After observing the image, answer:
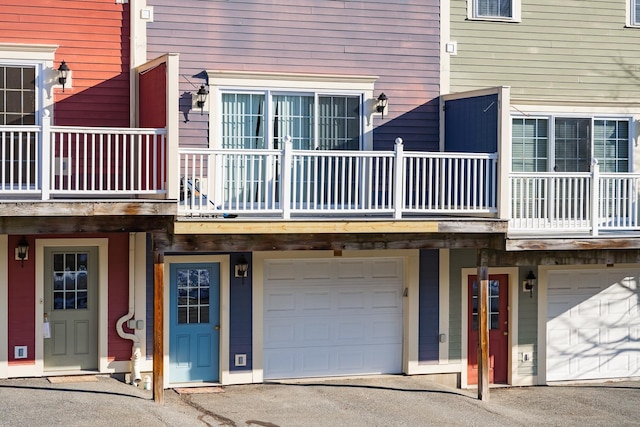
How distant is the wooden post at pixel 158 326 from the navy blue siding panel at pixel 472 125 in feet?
17.7

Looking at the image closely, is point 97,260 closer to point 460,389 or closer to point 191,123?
point 191,123

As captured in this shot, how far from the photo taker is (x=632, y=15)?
1817cm

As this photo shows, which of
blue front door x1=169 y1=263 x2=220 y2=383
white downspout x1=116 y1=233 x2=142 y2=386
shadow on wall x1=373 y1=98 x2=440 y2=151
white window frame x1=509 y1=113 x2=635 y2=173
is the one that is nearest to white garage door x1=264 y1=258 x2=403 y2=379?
blue front door x1=169 y1=263 x2=220 y2=383

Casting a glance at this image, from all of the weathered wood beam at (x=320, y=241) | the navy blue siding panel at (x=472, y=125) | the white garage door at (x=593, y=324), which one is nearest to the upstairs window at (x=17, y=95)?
the weathered wood beam at (x=320, y=241)

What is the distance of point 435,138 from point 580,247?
321 centimetres

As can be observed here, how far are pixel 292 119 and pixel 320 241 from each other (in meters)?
2.47

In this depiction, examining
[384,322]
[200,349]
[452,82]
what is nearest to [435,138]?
[452,82]

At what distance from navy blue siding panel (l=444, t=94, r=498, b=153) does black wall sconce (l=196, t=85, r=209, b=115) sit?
14.0ft

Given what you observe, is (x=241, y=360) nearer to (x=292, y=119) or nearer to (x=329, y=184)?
(x=329, y=184)

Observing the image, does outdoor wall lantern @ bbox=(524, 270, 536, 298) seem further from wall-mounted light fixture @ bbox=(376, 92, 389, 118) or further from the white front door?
the white front door

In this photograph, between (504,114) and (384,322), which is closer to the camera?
(504,114)

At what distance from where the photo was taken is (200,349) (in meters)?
16.2

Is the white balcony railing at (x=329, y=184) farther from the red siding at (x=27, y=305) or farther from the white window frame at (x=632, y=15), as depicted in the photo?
the white window frame at (x=632, y=15)

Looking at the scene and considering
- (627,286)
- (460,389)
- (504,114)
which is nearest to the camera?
(504,114)
